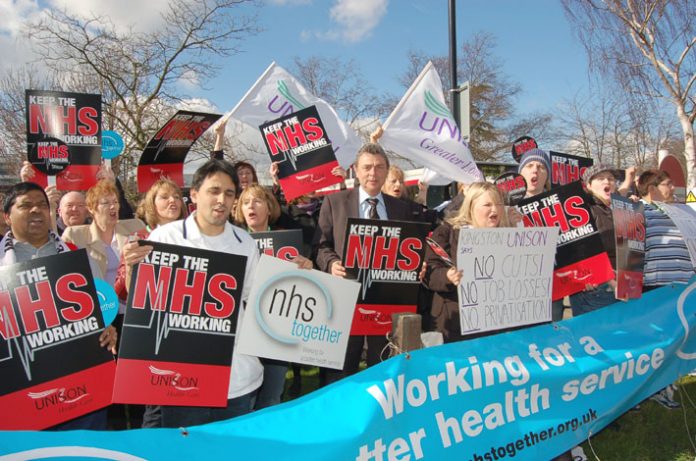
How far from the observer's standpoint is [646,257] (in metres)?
4.72

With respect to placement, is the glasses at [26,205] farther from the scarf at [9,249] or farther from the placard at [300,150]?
the placard at [300,150]

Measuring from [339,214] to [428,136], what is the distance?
1.82m

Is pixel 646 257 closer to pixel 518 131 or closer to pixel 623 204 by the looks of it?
pixel 623 204

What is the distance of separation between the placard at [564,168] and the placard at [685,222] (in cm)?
204

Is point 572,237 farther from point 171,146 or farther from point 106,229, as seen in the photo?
point 171,146

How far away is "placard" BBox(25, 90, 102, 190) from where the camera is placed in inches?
195

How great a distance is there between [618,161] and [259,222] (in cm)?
2779

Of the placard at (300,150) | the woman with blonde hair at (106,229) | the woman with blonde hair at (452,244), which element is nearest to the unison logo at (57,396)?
the woman with blonde hair at (106,229)

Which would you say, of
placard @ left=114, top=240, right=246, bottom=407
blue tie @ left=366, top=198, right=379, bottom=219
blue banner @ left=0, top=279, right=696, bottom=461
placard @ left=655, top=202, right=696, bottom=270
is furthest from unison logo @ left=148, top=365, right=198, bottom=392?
placard @ left=655, top=202, right=696, bottom=270

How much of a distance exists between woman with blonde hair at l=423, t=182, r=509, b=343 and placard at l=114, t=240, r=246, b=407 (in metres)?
1.52

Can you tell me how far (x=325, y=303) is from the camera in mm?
3039

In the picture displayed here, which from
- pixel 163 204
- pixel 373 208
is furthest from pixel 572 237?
pixel 163 204

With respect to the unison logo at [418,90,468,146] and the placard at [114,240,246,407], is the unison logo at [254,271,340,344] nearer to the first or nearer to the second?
the placard at [114,240,246,407]

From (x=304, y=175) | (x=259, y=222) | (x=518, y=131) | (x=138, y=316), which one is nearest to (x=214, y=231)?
(x=138, y=316)
